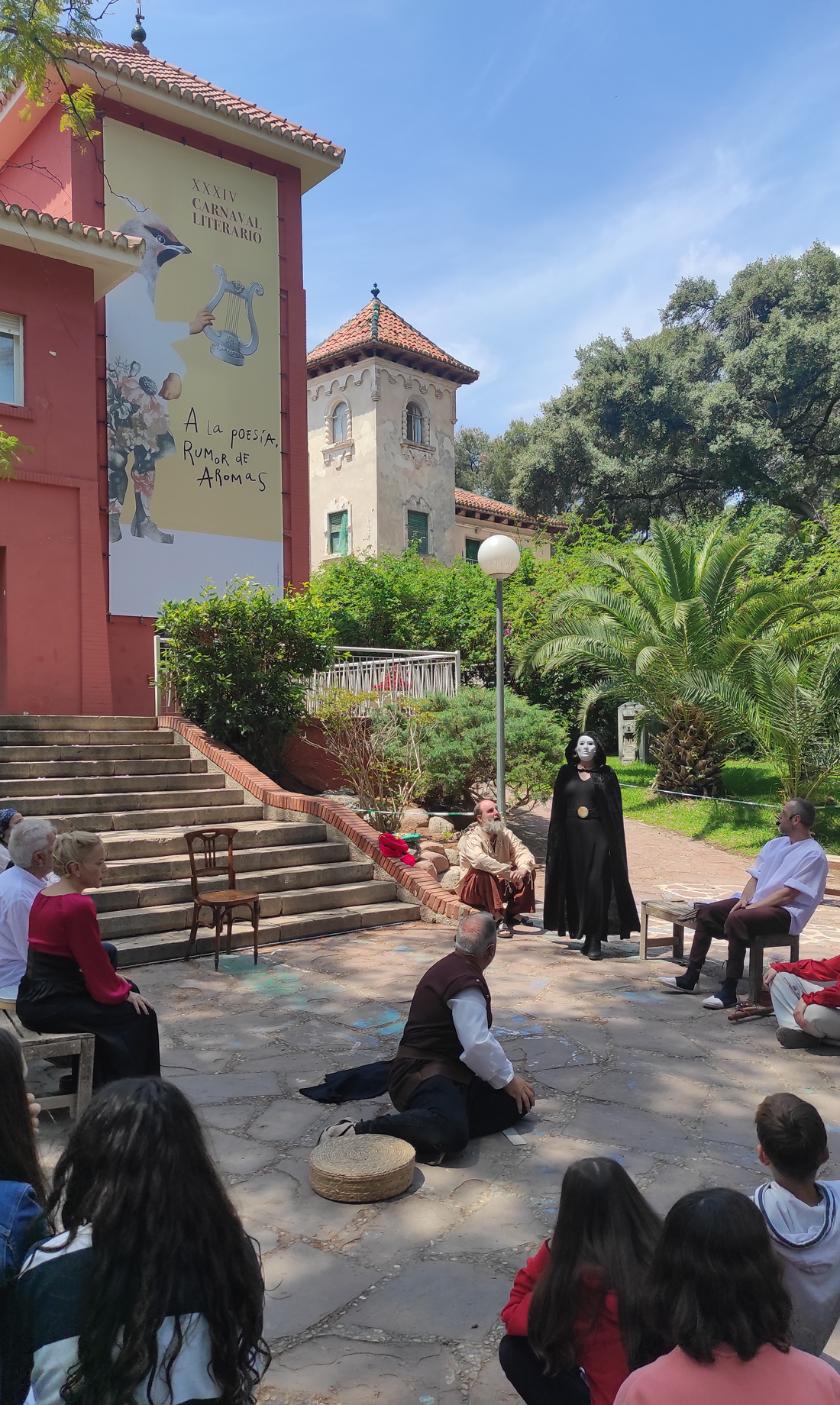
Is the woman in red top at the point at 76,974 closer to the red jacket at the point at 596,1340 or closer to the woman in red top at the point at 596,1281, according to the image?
the red jacket at the point at 596,1340

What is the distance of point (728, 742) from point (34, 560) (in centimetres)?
1132

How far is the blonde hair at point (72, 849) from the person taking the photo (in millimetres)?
4602

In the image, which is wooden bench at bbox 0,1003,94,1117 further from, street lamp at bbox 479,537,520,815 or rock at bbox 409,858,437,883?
rock at bbox 409,858,437,883

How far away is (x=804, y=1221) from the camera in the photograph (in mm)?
2646

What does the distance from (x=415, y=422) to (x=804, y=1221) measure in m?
28.0

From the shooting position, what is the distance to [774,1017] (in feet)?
21.3

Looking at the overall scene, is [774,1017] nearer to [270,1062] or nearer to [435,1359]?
[270,1062]

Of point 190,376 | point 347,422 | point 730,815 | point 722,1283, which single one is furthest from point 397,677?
point 347,422

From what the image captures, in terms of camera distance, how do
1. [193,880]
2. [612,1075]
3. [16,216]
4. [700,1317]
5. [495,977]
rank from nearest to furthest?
1. [700,1317]
2. [612,1075]
3. [495,977]
4. [193,880]
5. [16,216]

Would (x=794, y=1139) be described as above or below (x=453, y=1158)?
above

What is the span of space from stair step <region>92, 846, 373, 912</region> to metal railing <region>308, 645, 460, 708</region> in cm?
447

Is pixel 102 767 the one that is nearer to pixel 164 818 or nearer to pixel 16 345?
pixel 164 818

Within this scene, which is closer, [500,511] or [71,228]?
→ [71,228]

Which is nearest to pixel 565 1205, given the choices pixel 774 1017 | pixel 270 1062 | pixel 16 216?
pixel 270 1062
